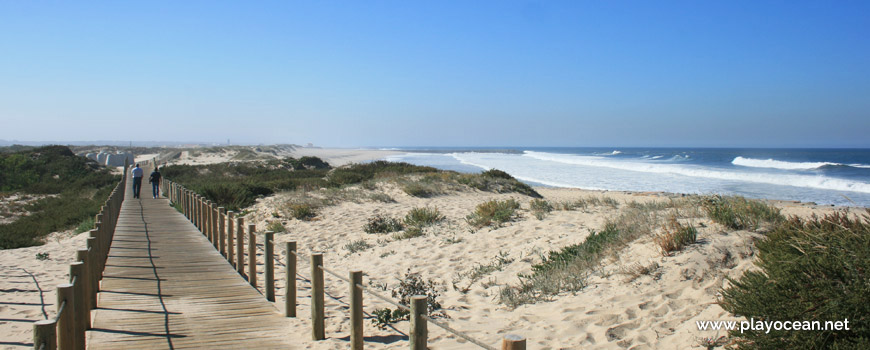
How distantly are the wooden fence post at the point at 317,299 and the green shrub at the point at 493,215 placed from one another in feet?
21.0

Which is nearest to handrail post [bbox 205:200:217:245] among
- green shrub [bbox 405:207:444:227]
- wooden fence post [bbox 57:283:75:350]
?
green shrub [bbox 405:207:444:227]

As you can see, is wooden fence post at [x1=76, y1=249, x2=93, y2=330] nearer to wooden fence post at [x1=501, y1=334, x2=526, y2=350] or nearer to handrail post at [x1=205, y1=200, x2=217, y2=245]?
wooden fence post at [x1=501, y1=334, x2=526, y2=350]

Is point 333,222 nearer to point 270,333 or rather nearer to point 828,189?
point 270,333

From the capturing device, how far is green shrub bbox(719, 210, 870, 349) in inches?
126

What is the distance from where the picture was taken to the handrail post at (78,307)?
3.74m

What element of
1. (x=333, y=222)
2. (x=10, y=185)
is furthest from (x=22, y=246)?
(x=10, y=185)

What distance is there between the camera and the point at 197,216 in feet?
40.2

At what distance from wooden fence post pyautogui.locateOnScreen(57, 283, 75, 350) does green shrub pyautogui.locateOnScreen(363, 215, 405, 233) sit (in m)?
8.38

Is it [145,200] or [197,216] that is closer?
[197,216]

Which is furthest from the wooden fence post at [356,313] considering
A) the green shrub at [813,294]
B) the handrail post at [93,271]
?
the handrail post at [93,271]

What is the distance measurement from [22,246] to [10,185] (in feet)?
63.1

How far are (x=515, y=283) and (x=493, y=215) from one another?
187 inches

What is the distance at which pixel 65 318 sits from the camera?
3.53 meters

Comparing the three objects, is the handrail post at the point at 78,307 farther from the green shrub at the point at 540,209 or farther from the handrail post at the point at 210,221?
the green shrub at the point at 540,209
